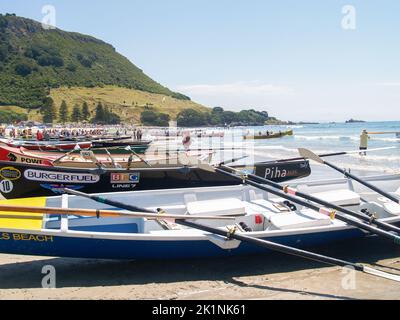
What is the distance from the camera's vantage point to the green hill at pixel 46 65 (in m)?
122

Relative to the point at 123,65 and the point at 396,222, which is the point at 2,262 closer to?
the point at 396,222

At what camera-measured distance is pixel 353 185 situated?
10.6 m

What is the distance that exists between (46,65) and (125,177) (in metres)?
149

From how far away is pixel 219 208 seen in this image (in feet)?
25.0

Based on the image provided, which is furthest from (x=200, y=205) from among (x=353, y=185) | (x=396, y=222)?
(x=353, y=185)

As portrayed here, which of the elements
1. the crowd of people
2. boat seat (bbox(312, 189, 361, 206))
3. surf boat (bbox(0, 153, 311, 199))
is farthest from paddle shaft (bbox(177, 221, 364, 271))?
the crowd of people

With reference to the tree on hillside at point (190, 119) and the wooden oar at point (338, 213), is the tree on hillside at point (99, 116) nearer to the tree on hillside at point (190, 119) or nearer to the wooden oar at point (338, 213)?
the tree on hillside at point (190, 119)

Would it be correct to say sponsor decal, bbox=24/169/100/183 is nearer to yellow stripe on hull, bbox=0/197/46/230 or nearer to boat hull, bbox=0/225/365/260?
yellow stripe on hull, bbox=0/197/46/230

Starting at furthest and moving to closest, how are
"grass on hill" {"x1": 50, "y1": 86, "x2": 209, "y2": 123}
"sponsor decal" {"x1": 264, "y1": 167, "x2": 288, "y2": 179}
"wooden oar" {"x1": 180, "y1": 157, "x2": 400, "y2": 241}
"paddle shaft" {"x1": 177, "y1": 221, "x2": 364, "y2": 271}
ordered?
"grass on hill" {"x1": 50, "y1": 86, "x2": 209, "y2": 123} → "sponsor decal" {"x1": 264, "y1": 167, "x2": 288, "y2": 179} → "wooden oar" {"x1": 180, "y1": 157, "x2": 400, "y2": 241} → "paddle shaft" {"x1": 177, "y1": 221, "x2": 364, "y2": 271}

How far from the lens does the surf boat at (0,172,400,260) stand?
630 centimetres

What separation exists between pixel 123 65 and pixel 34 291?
647 ft

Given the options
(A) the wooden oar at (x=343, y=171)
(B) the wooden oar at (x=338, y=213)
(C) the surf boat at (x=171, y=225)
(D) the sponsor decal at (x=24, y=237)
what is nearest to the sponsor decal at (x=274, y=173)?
(A) the wooden oar at (x=343, y=171)

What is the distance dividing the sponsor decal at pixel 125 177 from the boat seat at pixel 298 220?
557 cm

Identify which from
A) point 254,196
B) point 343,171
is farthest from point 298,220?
point 343,171
